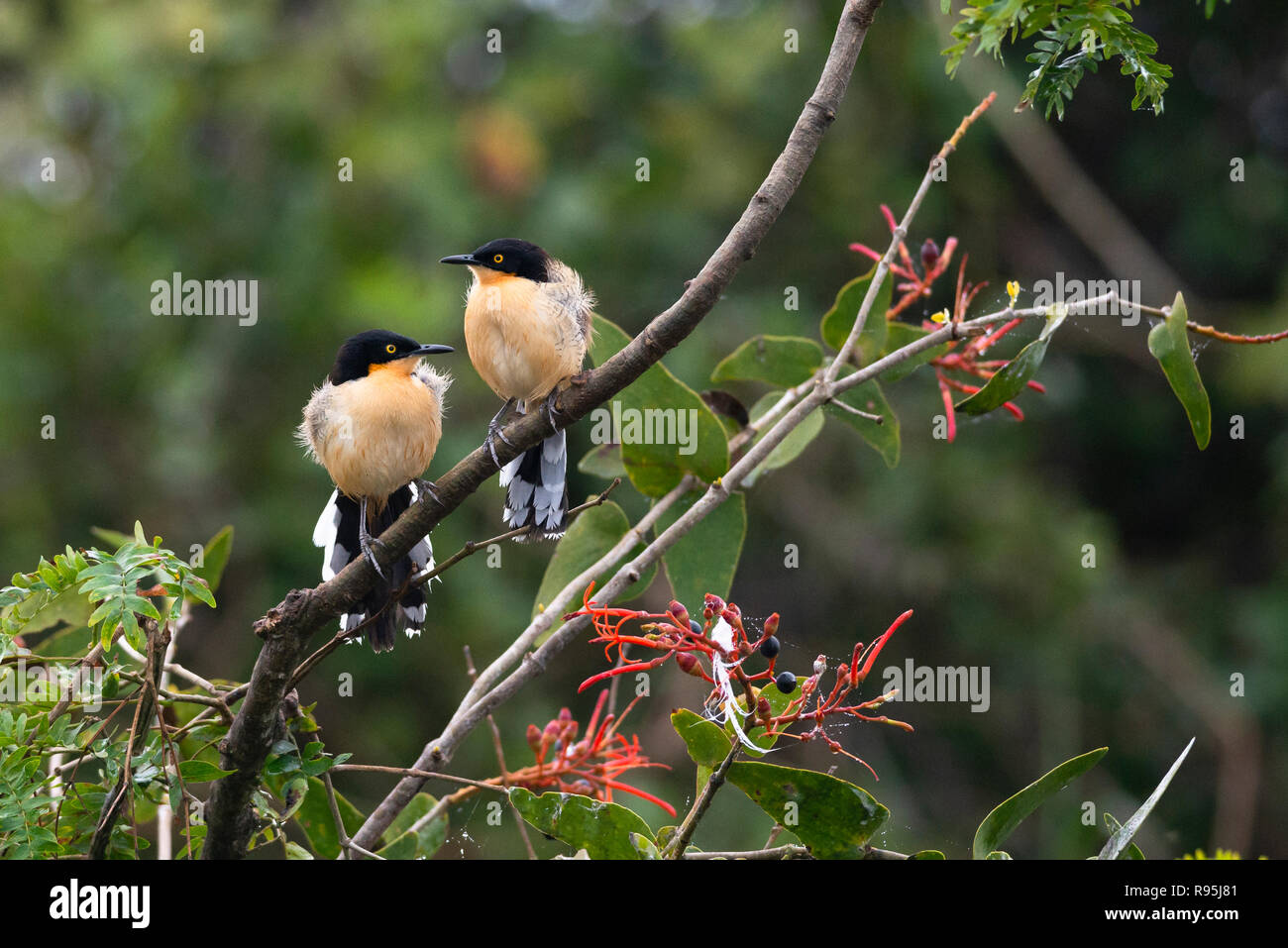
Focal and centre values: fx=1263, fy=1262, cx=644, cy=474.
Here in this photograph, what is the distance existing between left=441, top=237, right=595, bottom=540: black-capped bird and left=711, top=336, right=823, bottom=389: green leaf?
14.0 inches

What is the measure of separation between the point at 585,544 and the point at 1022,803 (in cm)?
106

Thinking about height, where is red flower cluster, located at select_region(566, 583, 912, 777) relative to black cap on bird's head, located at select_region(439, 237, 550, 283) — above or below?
below

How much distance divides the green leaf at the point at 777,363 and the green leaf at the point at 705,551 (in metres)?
0.33

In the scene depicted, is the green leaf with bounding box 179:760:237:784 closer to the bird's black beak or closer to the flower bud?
the bird's black beak

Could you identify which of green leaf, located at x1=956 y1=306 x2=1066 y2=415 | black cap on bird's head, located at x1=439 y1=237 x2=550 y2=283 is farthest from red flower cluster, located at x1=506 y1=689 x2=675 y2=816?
black cap on bird's head, located at x1=439 y1=237 x2=550 y2=283

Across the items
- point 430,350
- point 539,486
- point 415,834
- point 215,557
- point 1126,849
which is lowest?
point 415,834

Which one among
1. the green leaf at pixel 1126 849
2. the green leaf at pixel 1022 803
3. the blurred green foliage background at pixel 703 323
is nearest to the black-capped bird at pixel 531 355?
the green leaf at pixel 1022 803

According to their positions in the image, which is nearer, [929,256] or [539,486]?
[929,256]

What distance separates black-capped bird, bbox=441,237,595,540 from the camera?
2.79 metres

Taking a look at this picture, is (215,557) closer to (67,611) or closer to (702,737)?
(67,611)

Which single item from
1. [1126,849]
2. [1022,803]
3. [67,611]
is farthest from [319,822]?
[1126,849]

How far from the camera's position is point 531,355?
288 centimetres

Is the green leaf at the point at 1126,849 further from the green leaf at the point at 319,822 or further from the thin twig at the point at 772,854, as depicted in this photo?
the green leaf at the point at 319,822
